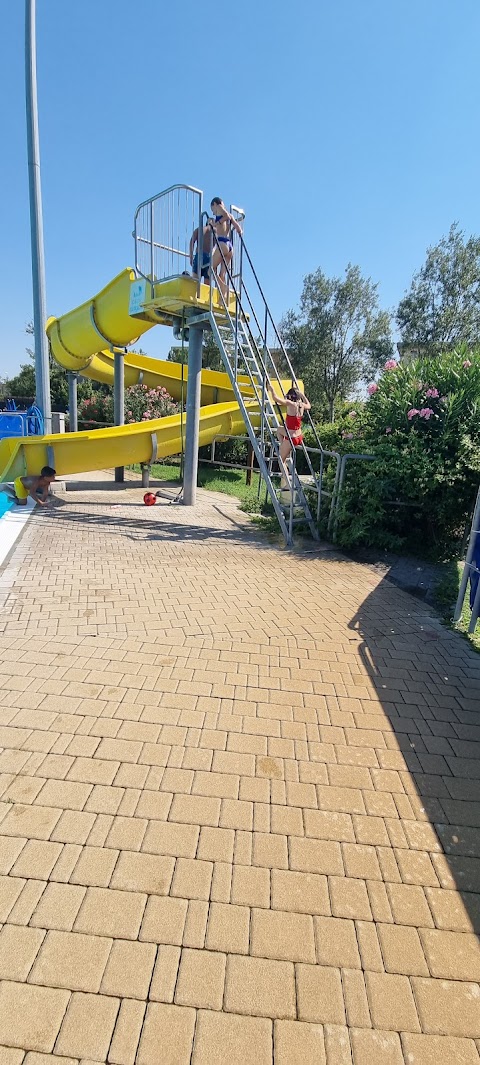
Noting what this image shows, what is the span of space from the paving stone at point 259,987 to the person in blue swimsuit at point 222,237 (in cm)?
894

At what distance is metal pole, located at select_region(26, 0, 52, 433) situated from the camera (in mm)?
8500

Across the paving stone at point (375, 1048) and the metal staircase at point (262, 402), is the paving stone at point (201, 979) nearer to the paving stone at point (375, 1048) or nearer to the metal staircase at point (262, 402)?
the paving stone at point (375, 1048)

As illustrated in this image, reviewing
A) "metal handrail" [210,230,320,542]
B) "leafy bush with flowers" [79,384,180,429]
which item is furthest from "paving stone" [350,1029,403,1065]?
"leafy bush with flowers" [79,384,180,429]

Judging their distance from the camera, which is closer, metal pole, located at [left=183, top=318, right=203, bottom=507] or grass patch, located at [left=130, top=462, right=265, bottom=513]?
metal pole, located at [left=183, top=318, right=203, bottom=507]

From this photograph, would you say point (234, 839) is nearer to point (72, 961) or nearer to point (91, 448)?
point (72, 961)

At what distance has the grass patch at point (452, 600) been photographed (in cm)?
Answer: 478

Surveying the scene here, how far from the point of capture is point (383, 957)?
1.91m

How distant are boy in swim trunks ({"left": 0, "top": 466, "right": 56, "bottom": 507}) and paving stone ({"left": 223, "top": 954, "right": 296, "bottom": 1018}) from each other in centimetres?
810

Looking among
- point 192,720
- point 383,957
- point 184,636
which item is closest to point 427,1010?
point 383,957

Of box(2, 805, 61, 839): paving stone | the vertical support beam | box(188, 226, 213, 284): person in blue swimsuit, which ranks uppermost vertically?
box(188, 226, 213, 284): person in blue swimsuit

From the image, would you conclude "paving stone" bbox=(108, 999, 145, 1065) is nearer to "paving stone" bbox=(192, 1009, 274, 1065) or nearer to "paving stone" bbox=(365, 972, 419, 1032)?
"paving stone" bbox=(192, 1009, 274, 1065)

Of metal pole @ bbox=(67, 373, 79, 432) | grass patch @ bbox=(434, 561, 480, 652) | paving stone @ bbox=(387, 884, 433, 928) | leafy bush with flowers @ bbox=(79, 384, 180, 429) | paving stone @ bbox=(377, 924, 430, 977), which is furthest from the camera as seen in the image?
leafy bush with flowers @ bbox=(79, 384, 180, 429)

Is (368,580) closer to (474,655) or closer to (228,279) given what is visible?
(474,655)

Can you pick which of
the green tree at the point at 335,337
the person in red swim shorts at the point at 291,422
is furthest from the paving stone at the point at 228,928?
the green tree at the point at 335,337
